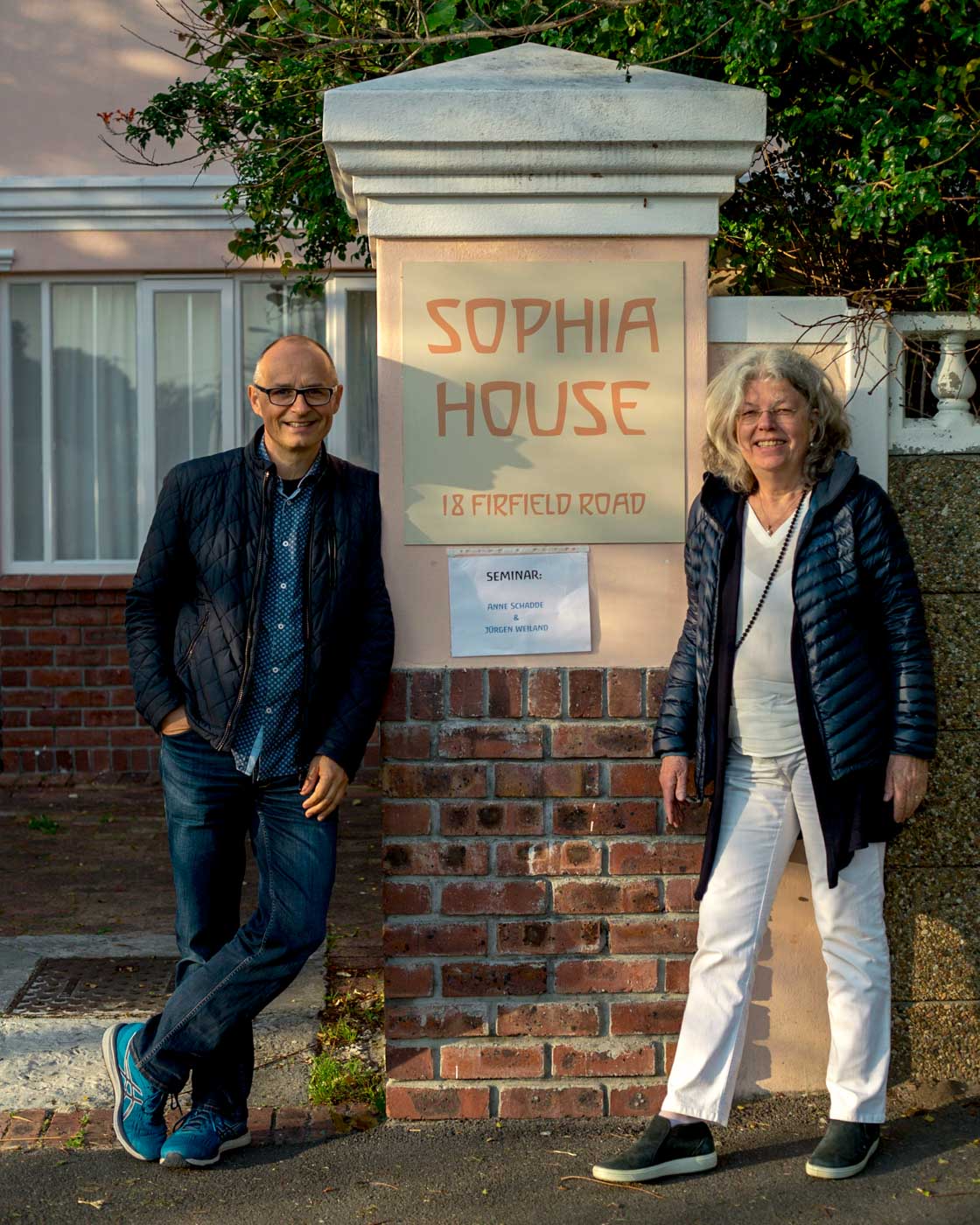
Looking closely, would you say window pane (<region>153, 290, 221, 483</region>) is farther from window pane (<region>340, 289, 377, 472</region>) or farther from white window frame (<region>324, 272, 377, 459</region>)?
window pane (<region>340, 289, 377, 472</region>)

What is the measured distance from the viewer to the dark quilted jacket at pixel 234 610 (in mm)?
3664

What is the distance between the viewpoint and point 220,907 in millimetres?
3836

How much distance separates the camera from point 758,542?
12.1 ft

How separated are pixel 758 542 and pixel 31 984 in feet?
9.97

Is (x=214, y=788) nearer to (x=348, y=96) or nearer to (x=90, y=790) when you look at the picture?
(x=348, y=96)

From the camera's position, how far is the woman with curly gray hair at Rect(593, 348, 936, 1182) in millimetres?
3603

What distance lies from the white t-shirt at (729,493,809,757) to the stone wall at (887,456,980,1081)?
0.64 meters

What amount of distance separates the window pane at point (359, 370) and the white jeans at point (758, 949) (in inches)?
232

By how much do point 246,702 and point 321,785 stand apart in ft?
0.91

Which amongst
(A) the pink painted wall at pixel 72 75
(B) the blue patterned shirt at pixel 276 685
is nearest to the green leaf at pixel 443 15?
(B) the blue patterned shirt at pixel 276 685

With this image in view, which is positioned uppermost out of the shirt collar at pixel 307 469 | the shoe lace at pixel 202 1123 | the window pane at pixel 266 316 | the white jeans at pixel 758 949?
the window pane at pixel 266 316

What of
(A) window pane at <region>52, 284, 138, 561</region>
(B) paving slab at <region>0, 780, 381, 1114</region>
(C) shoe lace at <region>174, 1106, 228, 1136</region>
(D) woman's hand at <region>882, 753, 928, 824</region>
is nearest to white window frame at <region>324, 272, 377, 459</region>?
(A) window pane at <region>52, 284, 138, 561</region>

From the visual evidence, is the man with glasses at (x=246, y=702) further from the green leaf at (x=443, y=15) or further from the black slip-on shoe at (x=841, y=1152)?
the green leaf at (x=443, y=15)

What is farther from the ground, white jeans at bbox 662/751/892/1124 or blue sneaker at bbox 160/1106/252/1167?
white jeans at bbox 662/751/892/1124
